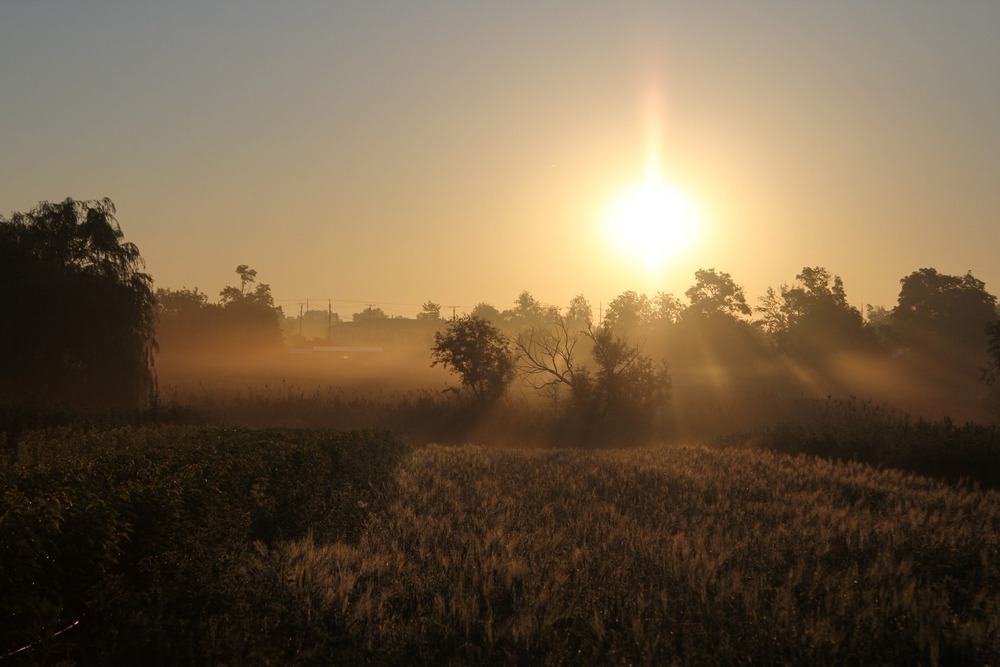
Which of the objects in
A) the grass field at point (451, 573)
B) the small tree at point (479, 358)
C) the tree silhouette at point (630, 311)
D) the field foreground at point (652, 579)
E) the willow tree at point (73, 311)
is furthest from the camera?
the tree silhouette at point (630, 311)

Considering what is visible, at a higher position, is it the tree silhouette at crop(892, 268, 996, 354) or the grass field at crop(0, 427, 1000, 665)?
the tree silhouette at crop(892, 268, 996, 354)

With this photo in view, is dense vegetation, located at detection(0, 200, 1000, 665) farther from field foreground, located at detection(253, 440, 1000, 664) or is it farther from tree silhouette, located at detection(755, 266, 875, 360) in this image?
tree silhouette, located at detection(755, 266, 875, 360)

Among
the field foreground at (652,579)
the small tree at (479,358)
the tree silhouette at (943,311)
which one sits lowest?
the field foreground at (652,579)

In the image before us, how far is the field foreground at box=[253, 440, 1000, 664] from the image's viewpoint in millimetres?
7555

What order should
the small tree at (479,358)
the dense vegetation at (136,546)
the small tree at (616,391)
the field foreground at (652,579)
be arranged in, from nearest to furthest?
the dense vegetation at (136,546)
the field foreground at (652,579)
the small tree at (616,391)
the small tree at (479,358)

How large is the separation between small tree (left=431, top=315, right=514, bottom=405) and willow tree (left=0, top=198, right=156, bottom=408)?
1575 cm

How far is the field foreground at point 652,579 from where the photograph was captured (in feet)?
24.8

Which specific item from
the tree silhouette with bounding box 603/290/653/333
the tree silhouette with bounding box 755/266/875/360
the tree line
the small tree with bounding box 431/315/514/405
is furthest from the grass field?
the tree silhouette with bounding box 603/290/653/333

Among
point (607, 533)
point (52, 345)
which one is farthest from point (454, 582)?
point (52, 345)

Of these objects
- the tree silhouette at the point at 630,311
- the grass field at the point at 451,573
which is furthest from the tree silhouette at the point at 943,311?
the grass field at the point at 451,573

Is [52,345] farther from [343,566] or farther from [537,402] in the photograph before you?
[343,566]

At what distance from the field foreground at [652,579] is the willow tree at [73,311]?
22712mm

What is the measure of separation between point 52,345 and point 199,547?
93.4ft

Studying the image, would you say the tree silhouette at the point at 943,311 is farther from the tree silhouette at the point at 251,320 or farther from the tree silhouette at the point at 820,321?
the tree silhouette at the point at 251,320
